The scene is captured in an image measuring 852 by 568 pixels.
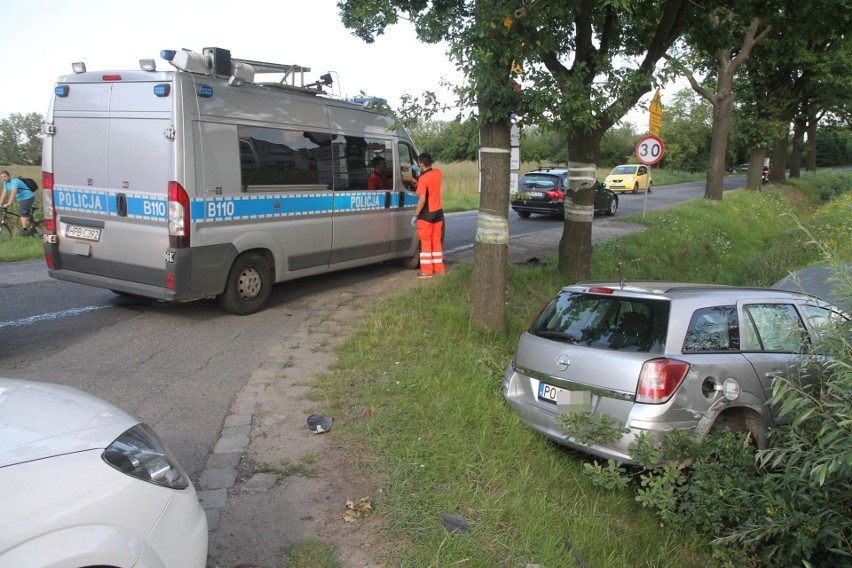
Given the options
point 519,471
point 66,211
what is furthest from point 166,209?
point 519,471

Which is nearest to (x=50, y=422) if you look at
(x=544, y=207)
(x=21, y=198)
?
(x=21, y=198)

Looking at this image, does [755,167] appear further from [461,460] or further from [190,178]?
[461,460]

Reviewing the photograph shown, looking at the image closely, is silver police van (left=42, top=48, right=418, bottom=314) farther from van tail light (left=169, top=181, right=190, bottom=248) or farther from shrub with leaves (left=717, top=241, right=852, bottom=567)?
shrub with leaves (left=717, top=241, right=852, bottom=567)

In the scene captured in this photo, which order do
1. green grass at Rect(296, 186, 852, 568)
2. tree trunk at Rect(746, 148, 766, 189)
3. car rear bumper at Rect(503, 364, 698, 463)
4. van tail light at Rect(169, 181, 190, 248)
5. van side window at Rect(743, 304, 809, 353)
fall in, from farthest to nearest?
tree trunk at Rect(746, 148, 766, 189) < van tail light at Rect(169, 181, 190, 248) < van side window at Rect(743, 304, 809, 353) < car rear bumper at Rect(503, 364, 698, 463) < green grass at Rect(296, 186, 852, 568)

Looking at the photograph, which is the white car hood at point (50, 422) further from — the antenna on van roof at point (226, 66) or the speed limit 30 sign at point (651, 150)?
the speed limit 30 sign at point (651, 150)

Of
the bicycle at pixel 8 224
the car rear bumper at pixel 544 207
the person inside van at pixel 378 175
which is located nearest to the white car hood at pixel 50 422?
the person inside van at pixel 378 175

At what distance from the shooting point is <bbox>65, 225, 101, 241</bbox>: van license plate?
7461 mm

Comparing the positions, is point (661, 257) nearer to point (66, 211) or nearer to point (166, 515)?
point (66, 211)

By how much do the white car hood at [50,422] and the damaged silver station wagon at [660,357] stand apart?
10.6 ft

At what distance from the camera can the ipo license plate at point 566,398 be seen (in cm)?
488

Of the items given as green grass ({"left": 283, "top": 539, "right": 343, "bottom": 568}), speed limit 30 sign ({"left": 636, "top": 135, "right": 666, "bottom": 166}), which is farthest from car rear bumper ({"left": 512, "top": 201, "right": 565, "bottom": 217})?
green grass ({"left": 283, "top": 539, "right": 343, "bottom": 568})

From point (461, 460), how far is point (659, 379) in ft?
4.91

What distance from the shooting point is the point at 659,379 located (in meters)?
4.59

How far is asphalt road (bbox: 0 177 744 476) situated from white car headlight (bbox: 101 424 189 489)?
1675 millimetres
